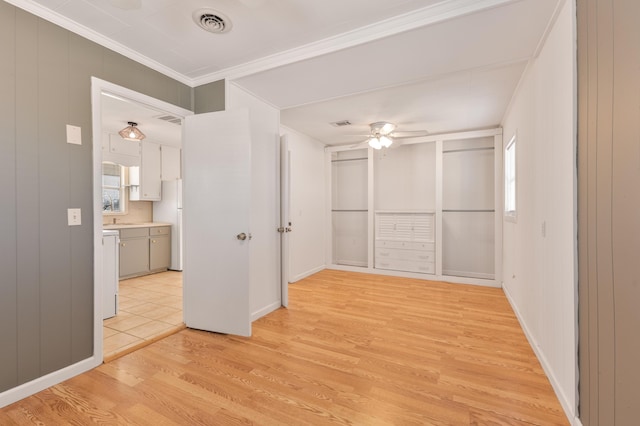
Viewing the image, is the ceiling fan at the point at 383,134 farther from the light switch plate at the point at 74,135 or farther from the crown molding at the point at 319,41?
the light switch plate at the point at 74,135

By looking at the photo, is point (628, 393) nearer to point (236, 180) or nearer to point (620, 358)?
point (620, 358)

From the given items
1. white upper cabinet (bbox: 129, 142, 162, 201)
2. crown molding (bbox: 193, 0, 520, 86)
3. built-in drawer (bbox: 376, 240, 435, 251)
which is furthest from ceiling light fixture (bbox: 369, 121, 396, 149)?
white upper cabinet (bbox: 129, 142, 162, 201)

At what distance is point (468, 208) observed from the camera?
5.06 meters

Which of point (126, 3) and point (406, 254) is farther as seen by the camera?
point (406, 254)

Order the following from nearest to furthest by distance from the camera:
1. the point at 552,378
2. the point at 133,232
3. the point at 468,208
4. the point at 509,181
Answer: the point at 552,378
the point at 509,181
the point at 468,208
the point at 133,232

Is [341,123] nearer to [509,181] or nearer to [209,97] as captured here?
[209,97]

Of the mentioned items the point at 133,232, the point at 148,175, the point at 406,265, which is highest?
the point at 148,175

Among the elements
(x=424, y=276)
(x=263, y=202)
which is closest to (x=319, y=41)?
(x=263, y=202)

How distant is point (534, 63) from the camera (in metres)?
2.50

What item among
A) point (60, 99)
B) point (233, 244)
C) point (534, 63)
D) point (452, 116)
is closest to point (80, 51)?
point (60, 99)

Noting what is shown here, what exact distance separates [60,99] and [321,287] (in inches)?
148

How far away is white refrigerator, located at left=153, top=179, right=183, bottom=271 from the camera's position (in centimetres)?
578

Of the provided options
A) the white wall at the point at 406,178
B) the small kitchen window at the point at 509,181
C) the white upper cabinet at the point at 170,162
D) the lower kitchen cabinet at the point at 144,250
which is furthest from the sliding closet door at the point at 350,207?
the lower kitchen cabinet at the point at 144,250

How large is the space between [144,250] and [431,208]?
17.6 feet
